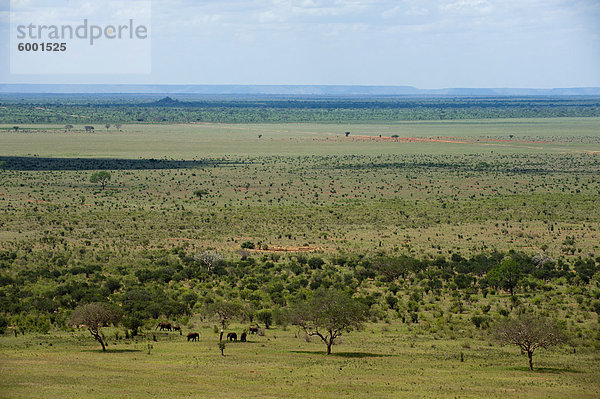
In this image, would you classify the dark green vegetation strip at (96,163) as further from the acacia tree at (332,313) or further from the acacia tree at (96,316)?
the acacia tree at (332,313)

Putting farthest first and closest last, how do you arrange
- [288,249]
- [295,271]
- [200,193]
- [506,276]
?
[200,193]
[288,249]
[295,271]
[506,276]

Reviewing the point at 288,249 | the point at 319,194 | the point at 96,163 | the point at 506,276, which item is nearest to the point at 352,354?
the point at 506,276

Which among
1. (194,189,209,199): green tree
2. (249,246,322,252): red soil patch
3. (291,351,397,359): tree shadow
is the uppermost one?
(194,189,209,199): green tree

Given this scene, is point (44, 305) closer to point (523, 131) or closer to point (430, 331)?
point (430, 331)

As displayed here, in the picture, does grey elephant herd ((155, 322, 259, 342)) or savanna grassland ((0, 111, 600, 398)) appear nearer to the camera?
savanna grassland ((0, 111, 600, 398))

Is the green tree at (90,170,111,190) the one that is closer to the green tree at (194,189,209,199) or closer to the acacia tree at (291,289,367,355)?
the green tree at (194,189,209,199)

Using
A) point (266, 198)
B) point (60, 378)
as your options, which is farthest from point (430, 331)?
point (266, 198)

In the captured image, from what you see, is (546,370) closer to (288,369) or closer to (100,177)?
(288,369)

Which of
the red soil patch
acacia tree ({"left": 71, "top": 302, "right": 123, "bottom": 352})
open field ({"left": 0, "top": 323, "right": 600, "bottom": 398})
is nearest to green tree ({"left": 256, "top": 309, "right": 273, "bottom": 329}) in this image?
open field ({"left": 0, "top": 323, "right": 600, "bottom": 398})
